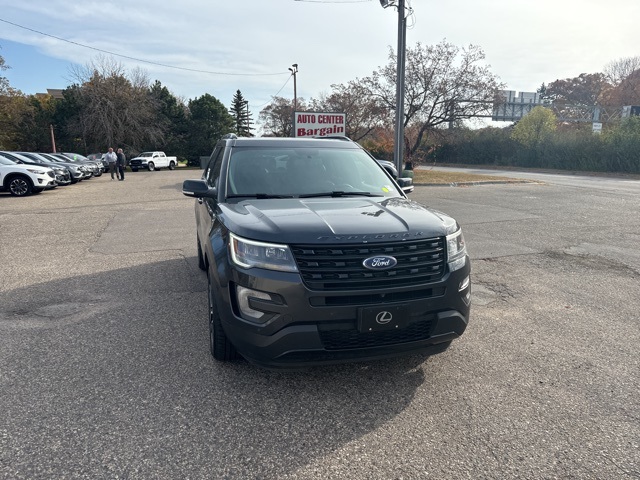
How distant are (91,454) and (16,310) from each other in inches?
119

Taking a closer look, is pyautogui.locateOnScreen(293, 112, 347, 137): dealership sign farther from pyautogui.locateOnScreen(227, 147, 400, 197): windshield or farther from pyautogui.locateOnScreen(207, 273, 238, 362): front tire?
pyautogui.locateOnScreen(207, 273, 238, 362): front tire

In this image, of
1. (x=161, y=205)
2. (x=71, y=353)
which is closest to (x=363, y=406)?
(x=71, y=353)

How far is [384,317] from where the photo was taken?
8.91 feet

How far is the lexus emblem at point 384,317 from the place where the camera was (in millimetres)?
2705

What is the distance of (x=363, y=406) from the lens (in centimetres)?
288

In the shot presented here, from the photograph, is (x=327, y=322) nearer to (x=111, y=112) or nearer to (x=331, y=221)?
(x=331, y=221)

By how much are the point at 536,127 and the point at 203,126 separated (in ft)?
125

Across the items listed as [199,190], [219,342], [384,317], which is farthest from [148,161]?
[384,317]

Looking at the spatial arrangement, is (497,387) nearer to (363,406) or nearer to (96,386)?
(363,406)

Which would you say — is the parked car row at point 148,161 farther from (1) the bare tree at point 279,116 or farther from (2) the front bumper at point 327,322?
(2) the front bumper at point 327,322

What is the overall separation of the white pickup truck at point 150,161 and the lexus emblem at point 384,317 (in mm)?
41421

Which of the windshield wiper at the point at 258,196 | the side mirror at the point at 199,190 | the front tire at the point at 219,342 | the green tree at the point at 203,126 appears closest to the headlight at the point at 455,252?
the windshield wiper at the point at 258,196

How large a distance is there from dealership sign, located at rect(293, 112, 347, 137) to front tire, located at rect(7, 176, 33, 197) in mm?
10369

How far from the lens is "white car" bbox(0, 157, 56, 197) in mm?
15547
